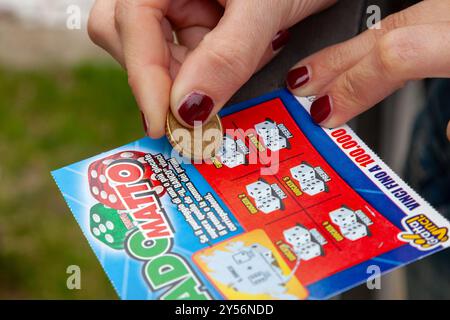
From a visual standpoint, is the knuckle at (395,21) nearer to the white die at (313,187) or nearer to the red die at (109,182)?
the white die at (313,187)

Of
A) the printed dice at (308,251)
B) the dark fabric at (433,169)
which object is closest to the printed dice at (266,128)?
the printed dice at (308,251)

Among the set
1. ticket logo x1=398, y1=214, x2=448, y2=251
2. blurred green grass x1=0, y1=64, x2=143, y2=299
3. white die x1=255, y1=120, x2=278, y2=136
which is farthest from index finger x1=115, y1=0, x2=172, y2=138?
blurred green grass x1=0, y1=64, x2=143, y2=299

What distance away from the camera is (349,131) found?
0.91 meters

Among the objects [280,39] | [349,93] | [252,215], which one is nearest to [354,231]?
[252,215]

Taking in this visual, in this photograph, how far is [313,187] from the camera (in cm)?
82

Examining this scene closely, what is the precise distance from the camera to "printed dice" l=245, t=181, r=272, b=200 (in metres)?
0.81

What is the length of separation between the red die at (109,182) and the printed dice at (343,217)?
8.7 inches

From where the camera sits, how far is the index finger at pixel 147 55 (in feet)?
2.86

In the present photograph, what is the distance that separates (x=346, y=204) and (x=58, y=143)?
1.46m

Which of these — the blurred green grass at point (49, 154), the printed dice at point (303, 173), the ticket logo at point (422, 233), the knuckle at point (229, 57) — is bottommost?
the ticket logo at point (422, 233)

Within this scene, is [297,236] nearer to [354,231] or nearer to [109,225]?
[354,231]

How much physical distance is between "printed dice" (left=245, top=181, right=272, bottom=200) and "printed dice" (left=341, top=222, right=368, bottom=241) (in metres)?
0.11
